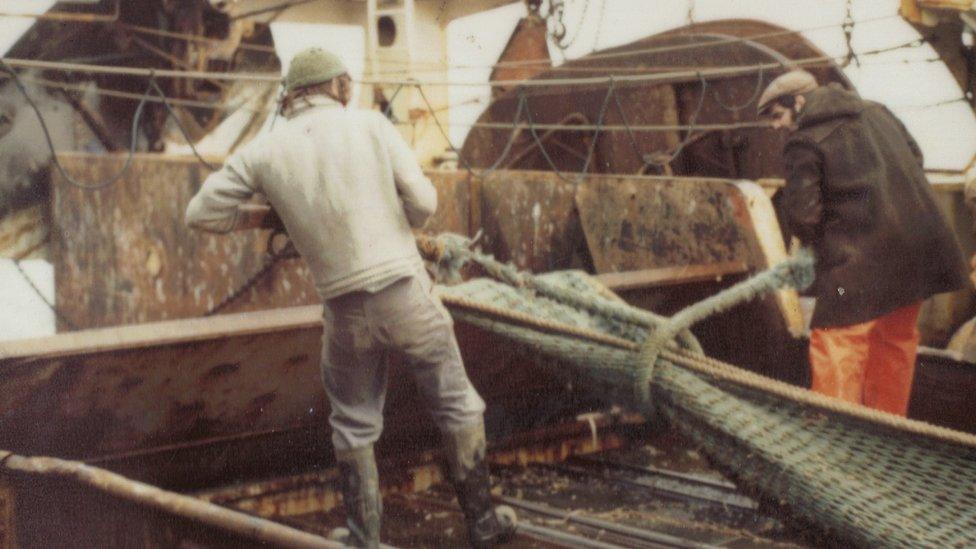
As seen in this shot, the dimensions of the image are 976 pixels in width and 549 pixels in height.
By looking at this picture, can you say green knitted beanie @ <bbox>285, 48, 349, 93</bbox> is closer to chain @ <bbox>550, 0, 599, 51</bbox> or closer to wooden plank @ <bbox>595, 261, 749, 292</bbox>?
wooden plank @ <bbox>595, 261, 749, 292</bbox>

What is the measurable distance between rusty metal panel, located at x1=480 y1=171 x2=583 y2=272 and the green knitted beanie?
307 cm

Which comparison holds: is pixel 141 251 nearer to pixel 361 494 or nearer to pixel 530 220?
pixel 530 220

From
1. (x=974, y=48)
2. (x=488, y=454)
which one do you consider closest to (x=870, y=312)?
(x=488, y=454)

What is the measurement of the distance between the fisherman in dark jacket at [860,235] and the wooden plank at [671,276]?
2.81ft

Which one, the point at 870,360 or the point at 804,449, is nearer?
the point at 804,449

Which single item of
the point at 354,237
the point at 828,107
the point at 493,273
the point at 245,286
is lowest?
the point at 245,286

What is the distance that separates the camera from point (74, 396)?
3488 mm

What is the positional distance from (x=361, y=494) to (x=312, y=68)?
134cm

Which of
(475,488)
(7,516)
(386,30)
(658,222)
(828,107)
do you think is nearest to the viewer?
(7,516)

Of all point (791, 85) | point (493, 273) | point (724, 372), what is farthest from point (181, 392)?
point (791, 85)

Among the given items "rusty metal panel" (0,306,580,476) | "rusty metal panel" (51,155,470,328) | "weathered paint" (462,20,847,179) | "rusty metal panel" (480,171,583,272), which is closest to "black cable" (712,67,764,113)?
"weathered paint" (462,20,847,179)

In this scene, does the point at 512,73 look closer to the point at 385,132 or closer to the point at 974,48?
the point at 974,48

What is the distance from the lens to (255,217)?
3289 millimetres

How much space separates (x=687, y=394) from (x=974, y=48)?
353 cm
